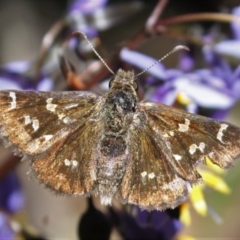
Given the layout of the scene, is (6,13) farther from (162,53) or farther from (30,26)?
(162,53)

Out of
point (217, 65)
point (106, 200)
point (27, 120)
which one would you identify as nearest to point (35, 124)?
point (27, 120)

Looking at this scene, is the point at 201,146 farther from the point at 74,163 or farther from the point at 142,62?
the point at 142,62

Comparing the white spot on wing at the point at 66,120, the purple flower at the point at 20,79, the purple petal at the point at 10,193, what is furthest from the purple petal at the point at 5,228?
the white spot on wing at the point at 66,120

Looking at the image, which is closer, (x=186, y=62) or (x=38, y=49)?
(x=186, y=62)

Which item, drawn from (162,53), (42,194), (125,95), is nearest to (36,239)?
(125,95)

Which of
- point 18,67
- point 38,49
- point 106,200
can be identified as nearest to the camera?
point 106,200

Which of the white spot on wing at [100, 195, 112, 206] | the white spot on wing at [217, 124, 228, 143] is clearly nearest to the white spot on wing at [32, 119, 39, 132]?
the white spot on wing at [100, 195, 112, 206]

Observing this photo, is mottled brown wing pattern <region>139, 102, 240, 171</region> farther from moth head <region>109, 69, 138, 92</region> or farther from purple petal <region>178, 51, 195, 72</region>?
purple petal <region>178, 51, 195, 72</region>
